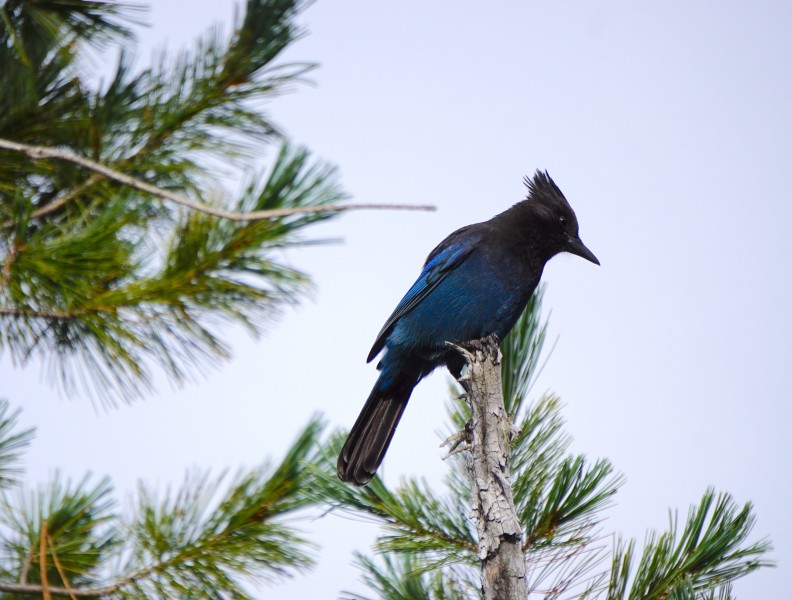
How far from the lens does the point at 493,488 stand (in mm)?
2320

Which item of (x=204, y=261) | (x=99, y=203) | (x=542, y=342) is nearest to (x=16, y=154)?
(x=99, y=203)

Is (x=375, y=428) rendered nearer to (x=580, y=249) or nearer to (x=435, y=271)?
(x=435, y=271)

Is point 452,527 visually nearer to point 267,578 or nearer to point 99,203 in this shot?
point 267,578

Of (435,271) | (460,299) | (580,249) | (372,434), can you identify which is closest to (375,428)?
(372,434)

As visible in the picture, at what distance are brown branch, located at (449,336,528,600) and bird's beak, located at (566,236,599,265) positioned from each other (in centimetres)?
219

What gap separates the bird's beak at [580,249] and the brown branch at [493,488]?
7.18 feet

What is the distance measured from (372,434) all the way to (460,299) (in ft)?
2.63

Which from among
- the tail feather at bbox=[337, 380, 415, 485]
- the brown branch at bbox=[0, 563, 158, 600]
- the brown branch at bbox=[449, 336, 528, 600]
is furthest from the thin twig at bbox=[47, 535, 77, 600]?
the tail feather at bbox=[337, 380, 415, 485]

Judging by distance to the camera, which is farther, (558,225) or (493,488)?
(558,225)

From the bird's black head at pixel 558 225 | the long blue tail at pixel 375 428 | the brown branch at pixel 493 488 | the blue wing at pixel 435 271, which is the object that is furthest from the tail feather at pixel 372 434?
the brown branch at pixel 493 488

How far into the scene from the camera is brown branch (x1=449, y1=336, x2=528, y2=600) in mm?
2146

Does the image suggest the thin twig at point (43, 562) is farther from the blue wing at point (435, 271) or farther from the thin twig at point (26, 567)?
the blue wing at point (435, 271)

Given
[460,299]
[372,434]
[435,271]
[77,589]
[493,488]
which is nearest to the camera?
[493,488]

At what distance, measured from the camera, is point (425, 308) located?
464 cm
